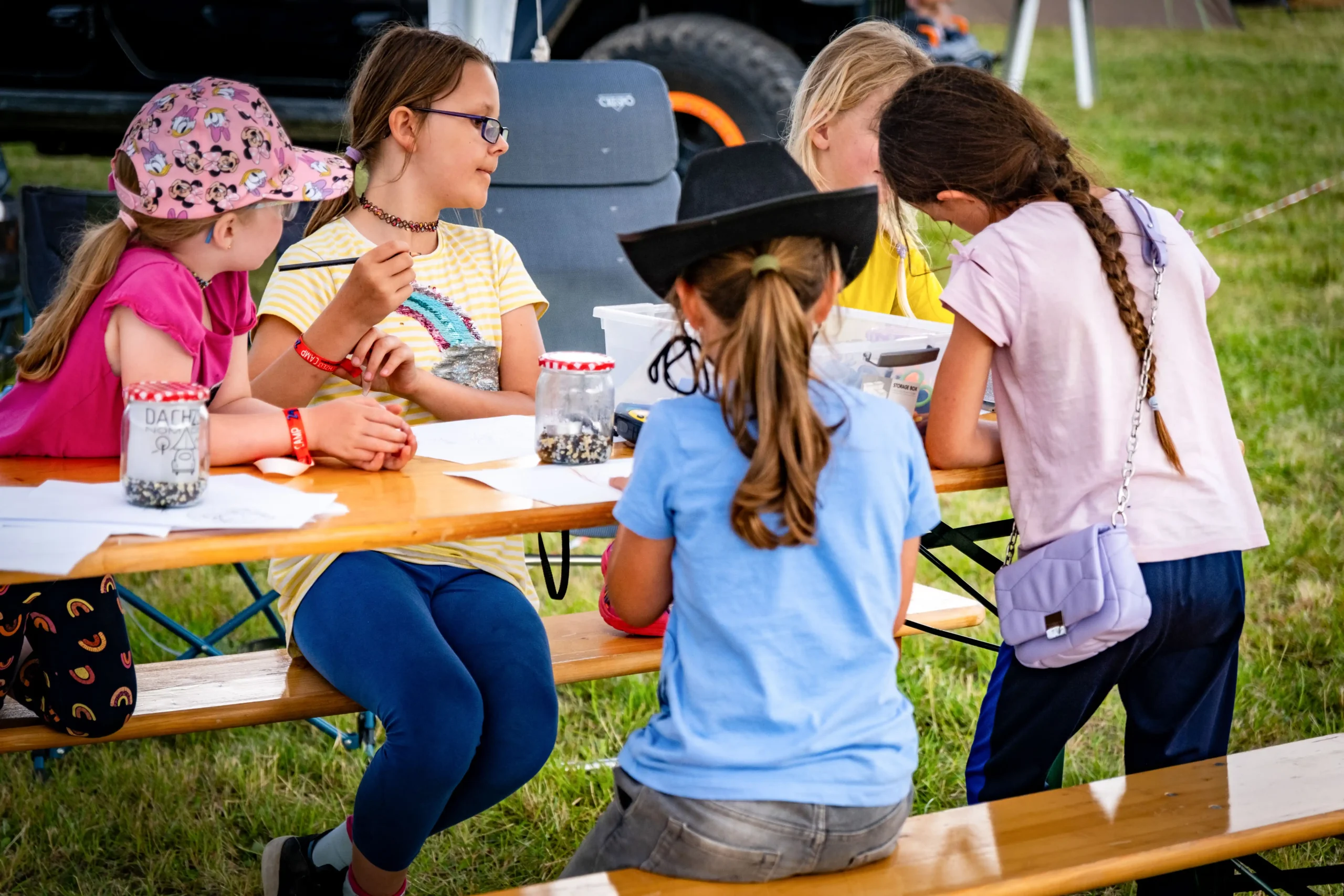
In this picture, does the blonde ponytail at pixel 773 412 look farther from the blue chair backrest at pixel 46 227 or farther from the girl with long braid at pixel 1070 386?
the blue chair backrest at pixel 46 227

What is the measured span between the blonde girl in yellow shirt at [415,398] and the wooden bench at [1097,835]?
0.39 metres

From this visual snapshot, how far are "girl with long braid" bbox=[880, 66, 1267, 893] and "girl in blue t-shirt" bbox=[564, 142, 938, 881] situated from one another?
1.39 feet

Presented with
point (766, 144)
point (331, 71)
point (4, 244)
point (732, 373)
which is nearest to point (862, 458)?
point (732, 373)

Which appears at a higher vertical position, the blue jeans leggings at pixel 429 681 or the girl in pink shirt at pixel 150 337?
the girl in pink shirt at pixel 150 337

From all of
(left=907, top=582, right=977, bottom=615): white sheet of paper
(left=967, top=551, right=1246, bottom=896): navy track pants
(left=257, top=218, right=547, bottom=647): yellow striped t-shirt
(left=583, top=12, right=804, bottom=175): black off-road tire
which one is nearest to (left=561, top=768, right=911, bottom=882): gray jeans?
(left=967, top=551, right=1246, bottom=896): navy track pants

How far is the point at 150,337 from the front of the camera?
1.80 meters

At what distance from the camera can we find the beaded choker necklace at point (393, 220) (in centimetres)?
240

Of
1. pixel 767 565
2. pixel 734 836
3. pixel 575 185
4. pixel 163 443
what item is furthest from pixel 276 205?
pixel 575 185

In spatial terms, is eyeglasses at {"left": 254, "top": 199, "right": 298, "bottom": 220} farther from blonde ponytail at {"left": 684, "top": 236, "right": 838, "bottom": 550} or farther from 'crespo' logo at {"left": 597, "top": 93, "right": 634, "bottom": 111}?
'crespo' logo at {"left": 597, "top": 93, "right": 634, "bottom": 111}

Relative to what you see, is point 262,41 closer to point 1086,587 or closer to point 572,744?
point 572,744

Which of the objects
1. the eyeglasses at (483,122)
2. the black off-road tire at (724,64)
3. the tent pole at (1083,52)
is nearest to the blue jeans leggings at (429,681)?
the eyeglasses at (483,122)

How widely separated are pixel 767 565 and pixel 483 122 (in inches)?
46.6

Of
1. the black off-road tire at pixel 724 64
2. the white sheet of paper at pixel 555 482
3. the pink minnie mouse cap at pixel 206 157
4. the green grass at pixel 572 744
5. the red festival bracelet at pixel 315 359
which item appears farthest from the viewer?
the black off-road tire at pixel 724 64

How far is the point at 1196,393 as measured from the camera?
6.61ft
